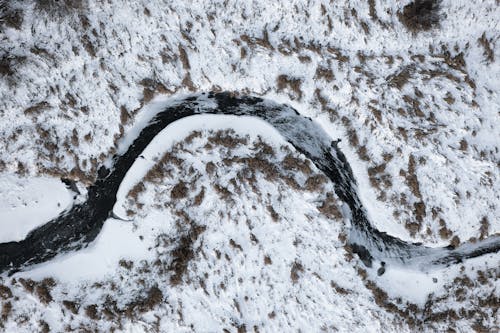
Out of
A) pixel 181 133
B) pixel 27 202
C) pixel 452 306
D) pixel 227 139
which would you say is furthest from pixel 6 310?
pixel 452 306

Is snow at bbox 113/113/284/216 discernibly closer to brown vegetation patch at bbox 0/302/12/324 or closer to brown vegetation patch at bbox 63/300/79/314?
brown vegetation patch at bbox 63/300/79/314

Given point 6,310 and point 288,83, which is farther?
point 288,83

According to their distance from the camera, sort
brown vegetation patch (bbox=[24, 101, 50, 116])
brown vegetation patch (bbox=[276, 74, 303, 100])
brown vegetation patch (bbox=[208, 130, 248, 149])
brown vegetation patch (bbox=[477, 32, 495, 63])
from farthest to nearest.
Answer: brown vegetation patch (bbox=[208, 130, 248, 149])
brown vegetation patch (bbox=[477, 32, 495, 63])
brown vegetation patch (bbox=[276, 74, 303, 100])
brown vegetation patch (bbox=[24, 101, 50, 116])

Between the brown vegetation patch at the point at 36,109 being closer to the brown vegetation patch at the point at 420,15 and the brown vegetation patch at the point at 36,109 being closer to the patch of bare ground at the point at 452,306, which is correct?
the patch of bare ground at the point at 452,306

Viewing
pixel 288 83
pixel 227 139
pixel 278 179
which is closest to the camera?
pixel 288 83

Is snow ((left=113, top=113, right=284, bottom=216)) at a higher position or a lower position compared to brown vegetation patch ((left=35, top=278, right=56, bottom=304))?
higher

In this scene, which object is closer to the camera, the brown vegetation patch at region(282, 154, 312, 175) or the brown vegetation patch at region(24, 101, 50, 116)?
the brown vegetation patch at region(24, 101, 50, 116)

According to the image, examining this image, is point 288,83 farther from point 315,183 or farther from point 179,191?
point 179,191

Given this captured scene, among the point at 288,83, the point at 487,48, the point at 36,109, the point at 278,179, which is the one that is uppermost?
the point at 487,48

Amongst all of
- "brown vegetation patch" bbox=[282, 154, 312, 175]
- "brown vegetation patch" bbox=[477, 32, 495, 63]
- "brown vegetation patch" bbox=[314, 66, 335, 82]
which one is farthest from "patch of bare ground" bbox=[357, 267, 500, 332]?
"brown vegetation patch" bbox=[477, 32, 495, 63]
